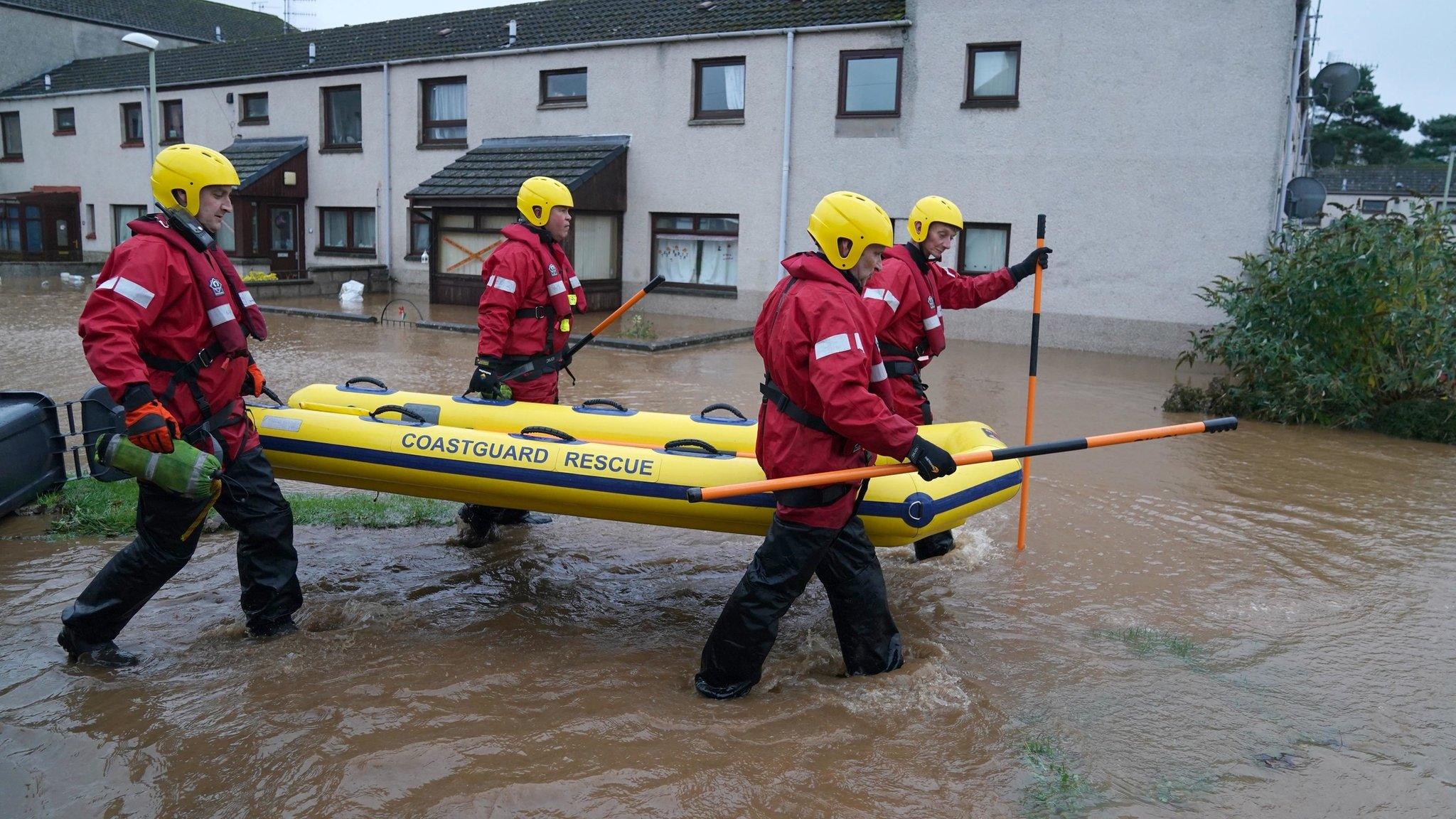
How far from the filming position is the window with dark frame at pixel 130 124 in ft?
83.6

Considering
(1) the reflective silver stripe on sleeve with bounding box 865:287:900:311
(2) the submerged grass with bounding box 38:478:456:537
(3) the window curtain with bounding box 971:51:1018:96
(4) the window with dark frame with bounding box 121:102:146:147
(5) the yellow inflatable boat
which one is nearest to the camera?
(5) the yellow inflatable boat

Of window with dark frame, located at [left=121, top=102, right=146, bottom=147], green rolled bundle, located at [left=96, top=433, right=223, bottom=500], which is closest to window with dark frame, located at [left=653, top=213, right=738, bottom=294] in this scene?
green rolled bundle, located at [left=96, top=433, right=223, bottom=500]

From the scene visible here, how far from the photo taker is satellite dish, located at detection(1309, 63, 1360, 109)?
13312 mm

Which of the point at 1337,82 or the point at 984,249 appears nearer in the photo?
the point at 1337,82

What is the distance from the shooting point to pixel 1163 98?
45.1 feet

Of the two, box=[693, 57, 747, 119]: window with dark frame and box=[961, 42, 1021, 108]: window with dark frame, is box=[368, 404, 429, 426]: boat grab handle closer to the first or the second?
box=[961, 42, 1021, 108]: window with dark frame

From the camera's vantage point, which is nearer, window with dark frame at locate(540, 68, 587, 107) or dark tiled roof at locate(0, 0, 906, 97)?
dark tiled roof at locate(0, 0, 906, 97)

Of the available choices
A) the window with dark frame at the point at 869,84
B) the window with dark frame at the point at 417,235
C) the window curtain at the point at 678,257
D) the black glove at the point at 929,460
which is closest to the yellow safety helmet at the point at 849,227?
the black glove at the point at 929,460

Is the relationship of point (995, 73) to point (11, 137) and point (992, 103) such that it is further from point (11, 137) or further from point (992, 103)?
point (11, 137)

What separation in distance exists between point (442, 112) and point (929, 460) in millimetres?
Result: 19152

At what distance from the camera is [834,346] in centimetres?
354

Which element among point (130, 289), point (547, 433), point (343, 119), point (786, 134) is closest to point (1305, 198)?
point (786, 134)

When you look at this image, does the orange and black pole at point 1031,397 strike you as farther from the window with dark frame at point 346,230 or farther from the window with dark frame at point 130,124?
the window with dark frame at point 130,124

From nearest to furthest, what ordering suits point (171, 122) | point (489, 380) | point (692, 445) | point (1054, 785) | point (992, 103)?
point (1054, 785)
point (692, 445)
point (489, 380)
point (992, 103)
point (171, 122)
